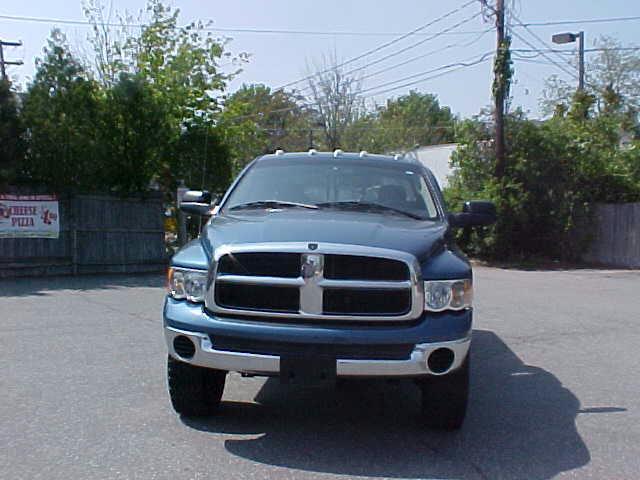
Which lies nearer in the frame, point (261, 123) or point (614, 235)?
point (614, 235)

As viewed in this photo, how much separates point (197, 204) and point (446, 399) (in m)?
2.84

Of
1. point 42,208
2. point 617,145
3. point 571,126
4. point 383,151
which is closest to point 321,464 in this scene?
point 42,208

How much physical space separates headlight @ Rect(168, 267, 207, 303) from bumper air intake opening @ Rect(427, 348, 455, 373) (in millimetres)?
1495

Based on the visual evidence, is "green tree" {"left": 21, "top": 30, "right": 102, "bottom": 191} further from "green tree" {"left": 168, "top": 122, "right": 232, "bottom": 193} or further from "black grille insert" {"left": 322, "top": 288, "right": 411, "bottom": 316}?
"black grille insert" {"left": 322, "top": 288, "right": 411, "bottom": 316}

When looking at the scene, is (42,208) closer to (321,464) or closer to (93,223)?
(93,223)

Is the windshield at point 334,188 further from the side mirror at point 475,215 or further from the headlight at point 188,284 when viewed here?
the headlight at point 188,284

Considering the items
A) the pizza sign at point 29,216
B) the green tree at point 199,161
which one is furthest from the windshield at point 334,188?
the green tree at point 199,161

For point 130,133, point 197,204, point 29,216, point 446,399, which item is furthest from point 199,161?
point 446,399

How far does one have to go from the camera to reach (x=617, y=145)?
2423cm

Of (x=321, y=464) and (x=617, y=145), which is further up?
(x=617, y=145)

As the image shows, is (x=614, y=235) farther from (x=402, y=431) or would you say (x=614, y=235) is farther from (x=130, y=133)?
(x=402, y=431)

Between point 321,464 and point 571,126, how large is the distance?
20.6m

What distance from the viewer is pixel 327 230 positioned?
5023 mm

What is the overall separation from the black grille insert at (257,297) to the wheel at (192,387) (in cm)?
59
